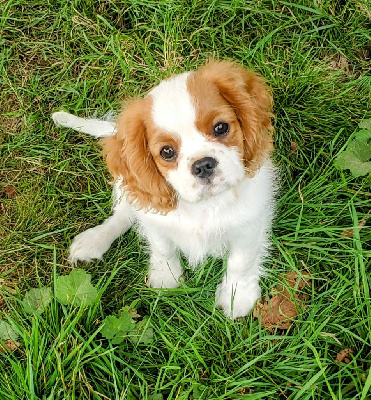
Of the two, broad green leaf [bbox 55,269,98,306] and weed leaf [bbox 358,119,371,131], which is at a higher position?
weed leaf [bbox 358,119,371,131]

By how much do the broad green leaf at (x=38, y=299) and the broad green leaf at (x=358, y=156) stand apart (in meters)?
1.93

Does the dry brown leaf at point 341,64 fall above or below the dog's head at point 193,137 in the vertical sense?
below

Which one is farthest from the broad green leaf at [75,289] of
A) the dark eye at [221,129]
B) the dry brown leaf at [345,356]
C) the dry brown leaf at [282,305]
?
the dry brown leaf at [345,356]

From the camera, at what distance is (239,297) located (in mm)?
3396

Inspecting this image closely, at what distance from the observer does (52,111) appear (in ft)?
13.5

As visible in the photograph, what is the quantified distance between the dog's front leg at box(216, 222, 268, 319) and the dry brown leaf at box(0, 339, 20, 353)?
48.1 inches

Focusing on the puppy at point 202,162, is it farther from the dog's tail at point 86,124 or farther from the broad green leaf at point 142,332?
the dog's tail at point 86,124

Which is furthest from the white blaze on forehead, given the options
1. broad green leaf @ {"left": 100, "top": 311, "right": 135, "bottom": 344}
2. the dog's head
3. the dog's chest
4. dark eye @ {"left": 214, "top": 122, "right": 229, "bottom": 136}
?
broad green leaf @ {"left": 100, "top": 311, "right": 135, "bottom": 344}

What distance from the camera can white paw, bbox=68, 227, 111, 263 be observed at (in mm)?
3623

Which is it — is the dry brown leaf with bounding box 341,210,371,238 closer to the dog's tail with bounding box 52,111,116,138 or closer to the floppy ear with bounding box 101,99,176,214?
the floppy ear with bounding box 101,99,176,214

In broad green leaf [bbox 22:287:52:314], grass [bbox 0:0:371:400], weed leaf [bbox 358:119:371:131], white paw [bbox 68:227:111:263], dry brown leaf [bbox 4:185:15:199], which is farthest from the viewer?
dry brown leaf [bbox 4:185:15:199]

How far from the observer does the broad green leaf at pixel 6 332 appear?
3.19 m

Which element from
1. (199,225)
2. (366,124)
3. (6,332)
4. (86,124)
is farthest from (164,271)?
(366,124)

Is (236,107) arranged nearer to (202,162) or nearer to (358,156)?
(202,162)
